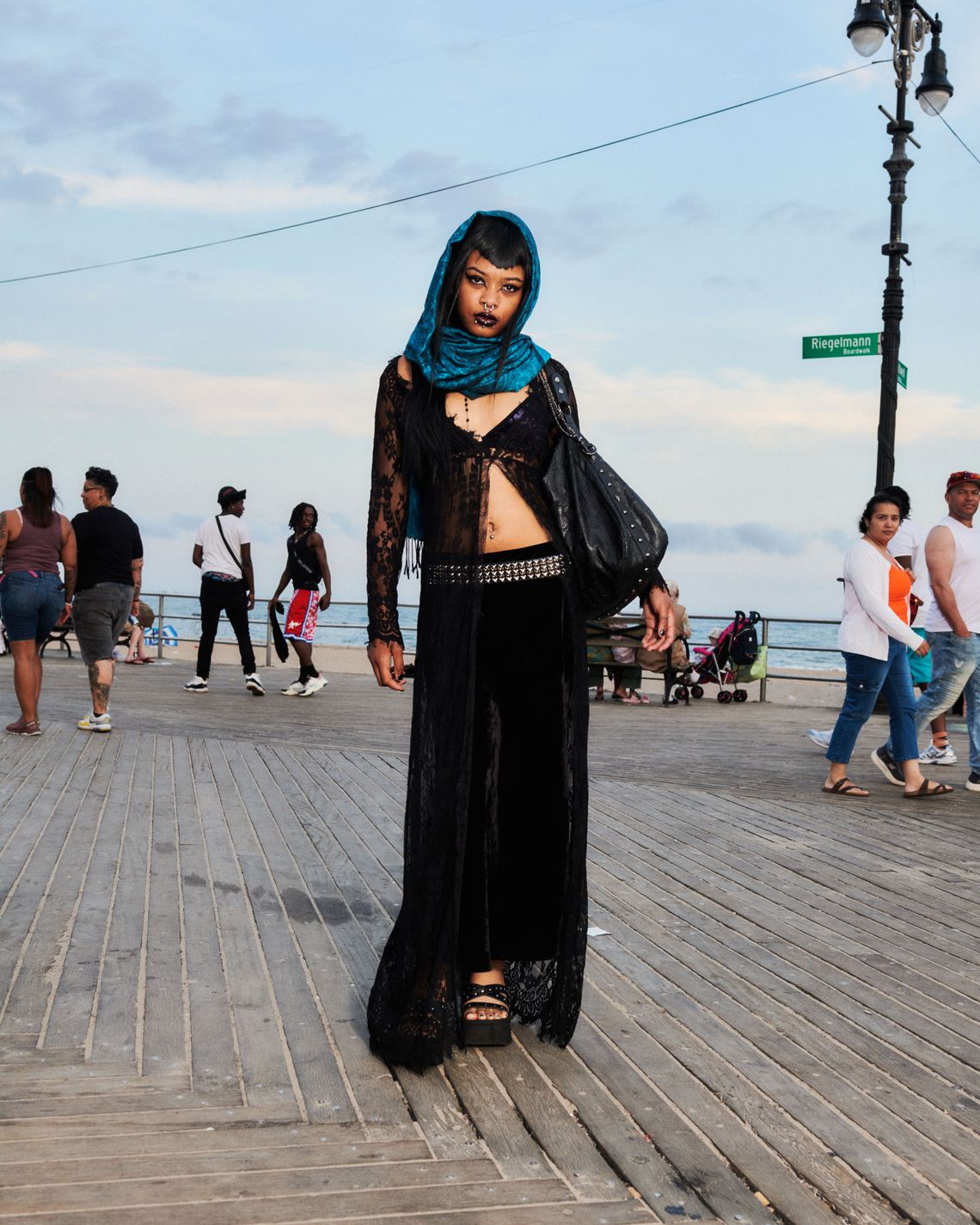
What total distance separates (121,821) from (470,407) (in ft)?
13.2

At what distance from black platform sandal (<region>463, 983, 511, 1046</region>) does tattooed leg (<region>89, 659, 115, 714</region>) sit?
7.65 m

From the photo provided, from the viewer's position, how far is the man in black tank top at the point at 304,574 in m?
15.4

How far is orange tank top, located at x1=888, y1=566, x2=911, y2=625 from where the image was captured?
8.42 m

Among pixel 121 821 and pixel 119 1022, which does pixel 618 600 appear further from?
pixel 121 821

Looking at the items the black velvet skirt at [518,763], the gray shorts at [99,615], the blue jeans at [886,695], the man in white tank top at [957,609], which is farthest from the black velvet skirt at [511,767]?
the gray shorts at [99,615]

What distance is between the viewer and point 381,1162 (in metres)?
2.74

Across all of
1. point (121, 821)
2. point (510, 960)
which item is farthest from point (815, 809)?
point (510, 960)

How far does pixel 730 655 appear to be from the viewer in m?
16.8

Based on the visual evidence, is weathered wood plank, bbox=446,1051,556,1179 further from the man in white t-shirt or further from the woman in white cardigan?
the man in white t-shirt

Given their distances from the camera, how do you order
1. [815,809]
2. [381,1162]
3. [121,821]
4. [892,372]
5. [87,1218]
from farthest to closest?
[892,372] < [815,809] < [121,821] < [381,1162] < [87,1218]

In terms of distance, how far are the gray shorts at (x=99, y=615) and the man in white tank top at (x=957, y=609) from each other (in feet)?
19.9

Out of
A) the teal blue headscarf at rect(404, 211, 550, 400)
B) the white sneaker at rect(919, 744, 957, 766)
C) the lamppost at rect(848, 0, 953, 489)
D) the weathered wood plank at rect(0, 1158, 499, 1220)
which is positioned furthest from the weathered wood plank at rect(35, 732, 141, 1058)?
the lamppost at rect(848, 0, 953, 489)

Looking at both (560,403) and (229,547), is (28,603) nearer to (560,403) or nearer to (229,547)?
(229,547)

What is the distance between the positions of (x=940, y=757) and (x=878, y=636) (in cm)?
280
